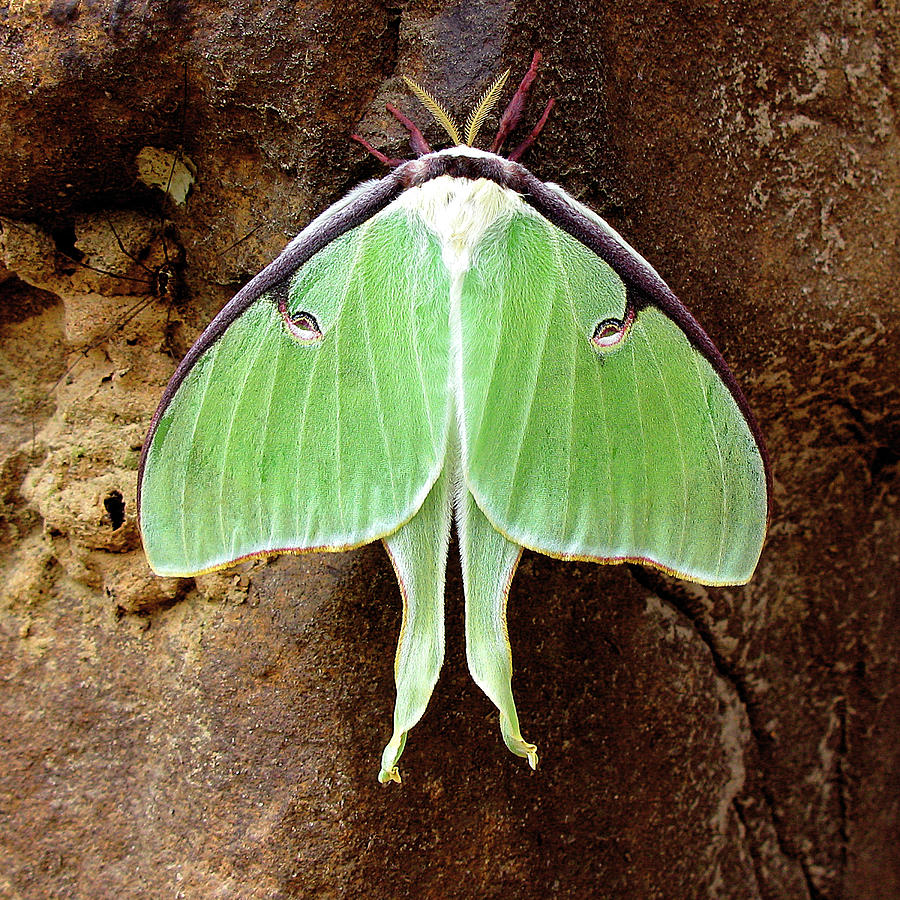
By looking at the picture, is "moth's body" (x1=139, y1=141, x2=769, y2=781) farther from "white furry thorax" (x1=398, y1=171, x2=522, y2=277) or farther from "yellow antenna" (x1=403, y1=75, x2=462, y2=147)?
"yellow antenna" (x1=403, y1=75, x2=462, y2=147)

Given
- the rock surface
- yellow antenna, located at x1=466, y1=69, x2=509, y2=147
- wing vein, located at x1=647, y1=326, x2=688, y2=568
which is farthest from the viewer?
the rock surface

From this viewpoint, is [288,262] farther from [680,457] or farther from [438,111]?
[680,457]

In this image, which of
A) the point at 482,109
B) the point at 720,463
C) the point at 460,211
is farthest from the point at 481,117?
the point at 720,463

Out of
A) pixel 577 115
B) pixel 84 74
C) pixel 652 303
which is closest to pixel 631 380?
pixel 652 303

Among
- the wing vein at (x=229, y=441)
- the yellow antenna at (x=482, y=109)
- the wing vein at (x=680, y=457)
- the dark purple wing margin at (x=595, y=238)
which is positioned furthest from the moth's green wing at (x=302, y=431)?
the wing vein at (x=680, y=457)

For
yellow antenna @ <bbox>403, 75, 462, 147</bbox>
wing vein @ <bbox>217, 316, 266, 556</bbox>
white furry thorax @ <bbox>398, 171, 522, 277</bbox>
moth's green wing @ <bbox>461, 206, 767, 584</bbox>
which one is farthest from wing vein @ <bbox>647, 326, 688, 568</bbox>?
wing vein @ <bbox>217, 316, 266, 556</bbox>

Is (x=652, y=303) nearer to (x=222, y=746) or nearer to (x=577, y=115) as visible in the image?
(x=577, y=115)

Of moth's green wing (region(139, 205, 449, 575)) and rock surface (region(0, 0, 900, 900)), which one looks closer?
moth's green wing (region(139, 205, 449, 575))
